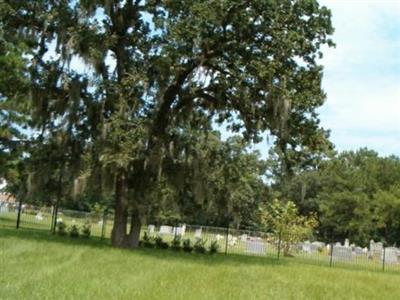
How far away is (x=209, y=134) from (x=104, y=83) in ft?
17.9

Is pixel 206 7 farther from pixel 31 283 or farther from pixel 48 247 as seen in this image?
pixel 31 283

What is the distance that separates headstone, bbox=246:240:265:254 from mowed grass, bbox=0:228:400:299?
14765 millimetres

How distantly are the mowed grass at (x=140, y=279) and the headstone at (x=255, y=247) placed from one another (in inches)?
581

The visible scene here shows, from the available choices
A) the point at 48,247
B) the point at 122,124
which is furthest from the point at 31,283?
the point at 122,124

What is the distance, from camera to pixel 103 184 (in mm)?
19734

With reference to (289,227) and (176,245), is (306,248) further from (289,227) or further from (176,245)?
(176,245)

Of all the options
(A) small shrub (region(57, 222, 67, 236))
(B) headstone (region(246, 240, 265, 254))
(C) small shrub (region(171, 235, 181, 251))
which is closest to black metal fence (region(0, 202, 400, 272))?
(B) headstone (region(246, 240, 265, 254))

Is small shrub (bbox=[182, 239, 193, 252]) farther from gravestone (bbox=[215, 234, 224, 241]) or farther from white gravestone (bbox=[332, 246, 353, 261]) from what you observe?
white gravestone (bbox=[332, 246, 353, 261])

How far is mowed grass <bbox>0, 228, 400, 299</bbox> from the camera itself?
358 inches

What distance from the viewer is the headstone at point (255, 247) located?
31.3m

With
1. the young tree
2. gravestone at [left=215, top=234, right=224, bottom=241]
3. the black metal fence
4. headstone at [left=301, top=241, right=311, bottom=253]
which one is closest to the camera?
the black metal fence

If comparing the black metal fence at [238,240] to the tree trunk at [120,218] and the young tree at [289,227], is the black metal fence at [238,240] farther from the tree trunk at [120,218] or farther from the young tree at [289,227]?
the tree trunk at [120,218]

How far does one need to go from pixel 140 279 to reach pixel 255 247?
69.3 ft

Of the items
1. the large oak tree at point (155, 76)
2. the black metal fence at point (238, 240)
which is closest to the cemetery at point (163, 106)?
the large oak tree at point (155, 76)
